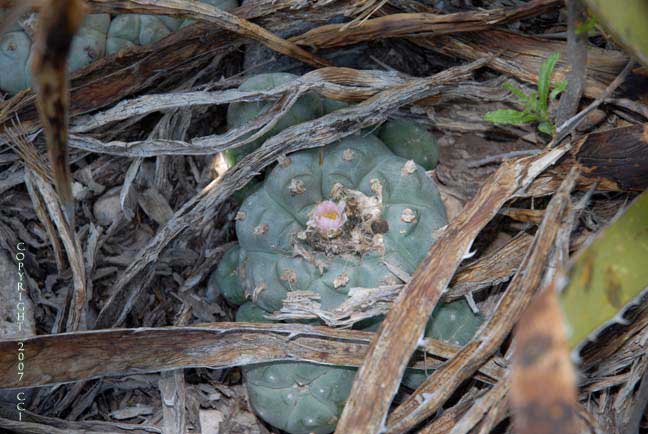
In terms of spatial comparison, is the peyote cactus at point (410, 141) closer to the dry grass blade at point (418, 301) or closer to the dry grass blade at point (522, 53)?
the dry grass blade at point (522, 53)

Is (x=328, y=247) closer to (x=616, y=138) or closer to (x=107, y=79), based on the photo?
(x=616, y=138)

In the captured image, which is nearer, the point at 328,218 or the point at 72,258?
the point at 328,218

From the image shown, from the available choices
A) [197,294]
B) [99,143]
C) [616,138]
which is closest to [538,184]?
[616,138]

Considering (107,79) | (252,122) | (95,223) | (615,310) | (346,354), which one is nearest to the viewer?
(615,310)

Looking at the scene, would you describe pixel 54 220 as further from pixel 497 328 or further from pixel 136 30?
pixel 497 328

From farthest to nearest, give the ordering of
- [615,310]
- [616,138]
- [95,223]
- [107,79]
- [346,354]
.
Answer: [95,223], [107,79], [346,354], [616,138], [615,310]

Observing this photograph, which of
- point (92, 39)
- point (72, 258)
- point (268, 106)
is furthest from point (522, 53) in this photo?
point (72, 258)
